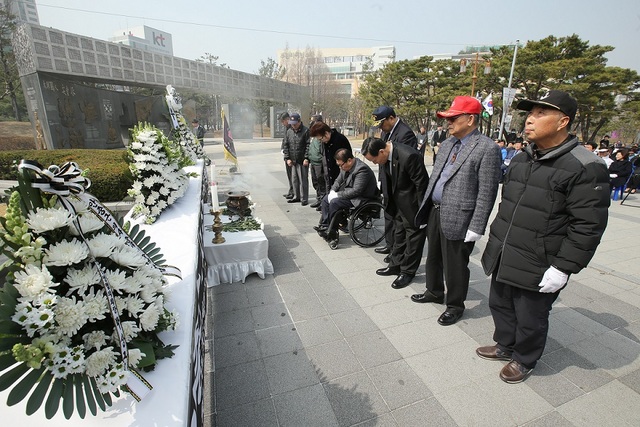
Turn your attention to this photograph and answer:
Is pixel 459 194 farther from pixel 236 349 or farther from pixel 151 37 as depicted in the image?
pixel 151 37

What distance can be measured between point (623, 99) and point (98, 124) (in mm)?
29533

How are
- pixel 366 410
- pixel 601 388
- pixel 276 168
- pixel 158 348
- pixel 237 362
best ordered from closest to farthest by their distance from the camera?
pixel 158 348 < pixel 366 410 < pixel 601 388 < pixel 237 362 < pixel 276 168

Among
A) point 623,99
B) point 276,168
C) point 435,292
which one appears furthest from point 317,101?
point 435,292

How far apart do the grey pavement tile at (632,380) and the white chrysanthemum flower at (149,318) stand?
2960 millimetres

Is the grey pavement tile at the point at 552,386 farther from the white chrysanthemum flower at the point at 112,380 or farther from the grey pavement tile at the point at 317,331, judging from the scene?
the white chrysanthemum flower at the point at 112,380

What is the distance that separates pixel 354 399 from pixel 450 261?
4.45 feet

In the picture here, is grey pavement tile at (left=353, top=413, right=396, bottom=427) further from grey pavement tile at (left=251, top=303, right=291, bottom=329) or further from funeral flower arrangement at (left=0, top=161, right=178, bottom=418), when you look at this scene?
funeral flower arrangement at (left=0, top=161, right=178, bottom=418)

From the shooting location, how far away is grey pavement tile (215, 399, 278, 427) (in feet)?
6.23

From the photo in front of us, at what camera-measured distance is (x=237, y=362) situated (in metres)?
2.38

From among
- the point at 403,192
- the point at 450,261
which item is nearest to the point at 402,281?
the point at 450,261

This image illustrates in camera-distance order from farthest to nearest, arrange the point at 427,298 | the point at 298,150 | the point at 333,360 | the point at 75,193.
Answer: the point at 298,150, the point at 427,298, the point at 333,360, the point at 75,193

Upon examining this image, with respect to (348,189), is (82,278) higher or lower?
higher

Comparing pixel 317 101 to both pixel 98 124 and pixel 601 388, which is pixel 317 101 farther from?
pixel 601 388

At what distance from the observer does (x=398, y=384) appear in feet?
7.20
